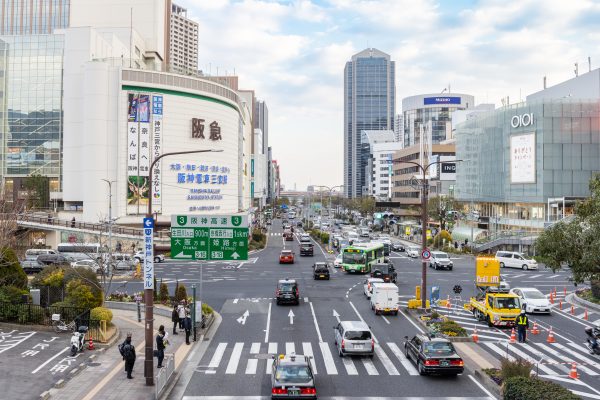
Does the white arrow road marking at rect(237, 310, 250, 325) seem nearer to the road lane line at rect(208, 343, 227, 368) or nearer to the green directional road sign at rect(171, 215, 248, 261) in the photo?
the road lane line at rect(208, 343, 227, 368)

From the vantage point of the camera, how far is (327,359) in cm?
2403

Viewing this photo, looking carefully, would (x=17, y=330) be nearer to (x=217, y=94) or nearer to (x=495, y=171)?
(x=217, y=94)

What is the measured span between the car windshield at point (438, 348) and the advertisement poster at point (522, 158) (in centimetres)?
6590

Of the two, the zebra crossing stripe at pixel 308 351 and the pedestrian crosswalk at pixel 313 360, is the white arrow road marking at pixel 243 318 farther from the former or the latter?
the zebra crossing stripe at pixel 308 351

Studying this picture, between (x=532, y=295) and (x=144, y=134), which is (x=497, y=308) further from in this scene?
(x=144, y=134)

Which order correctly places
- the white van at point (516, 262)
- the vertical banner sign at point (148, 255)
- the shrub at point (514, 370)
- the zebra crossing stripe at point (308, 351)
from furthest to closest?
the white van at point (516, 262)
the zebra crossing stripe at point (308, 351)
the vertical banner sign at point (148, 255)
the shrub at point (514, 370)

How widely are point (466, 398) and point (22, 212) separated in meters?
71.0

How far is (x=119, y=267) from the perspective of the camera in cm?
5641

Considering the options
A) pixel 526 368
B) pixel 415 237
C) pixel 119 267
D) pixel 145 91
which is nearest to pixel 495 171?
pixel 415 237

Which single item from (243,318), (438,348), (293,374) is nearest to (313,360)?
(438,348)

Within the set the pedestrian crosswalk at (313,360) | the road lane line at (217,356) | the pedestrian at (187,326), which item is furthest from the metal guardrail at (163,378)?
the pedestrian at (187,326)

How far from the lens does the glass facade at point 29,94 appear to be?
92.6 meters

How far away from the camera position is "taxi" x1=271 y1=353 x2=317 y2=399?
1786 centimetres

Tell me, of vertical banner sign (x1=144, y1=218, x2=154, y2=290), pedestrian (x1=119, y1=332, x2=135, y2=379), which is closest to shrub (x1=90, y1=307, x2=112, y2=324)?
pedestrian (x1=119, y1=332, x2=135, y2=379)
